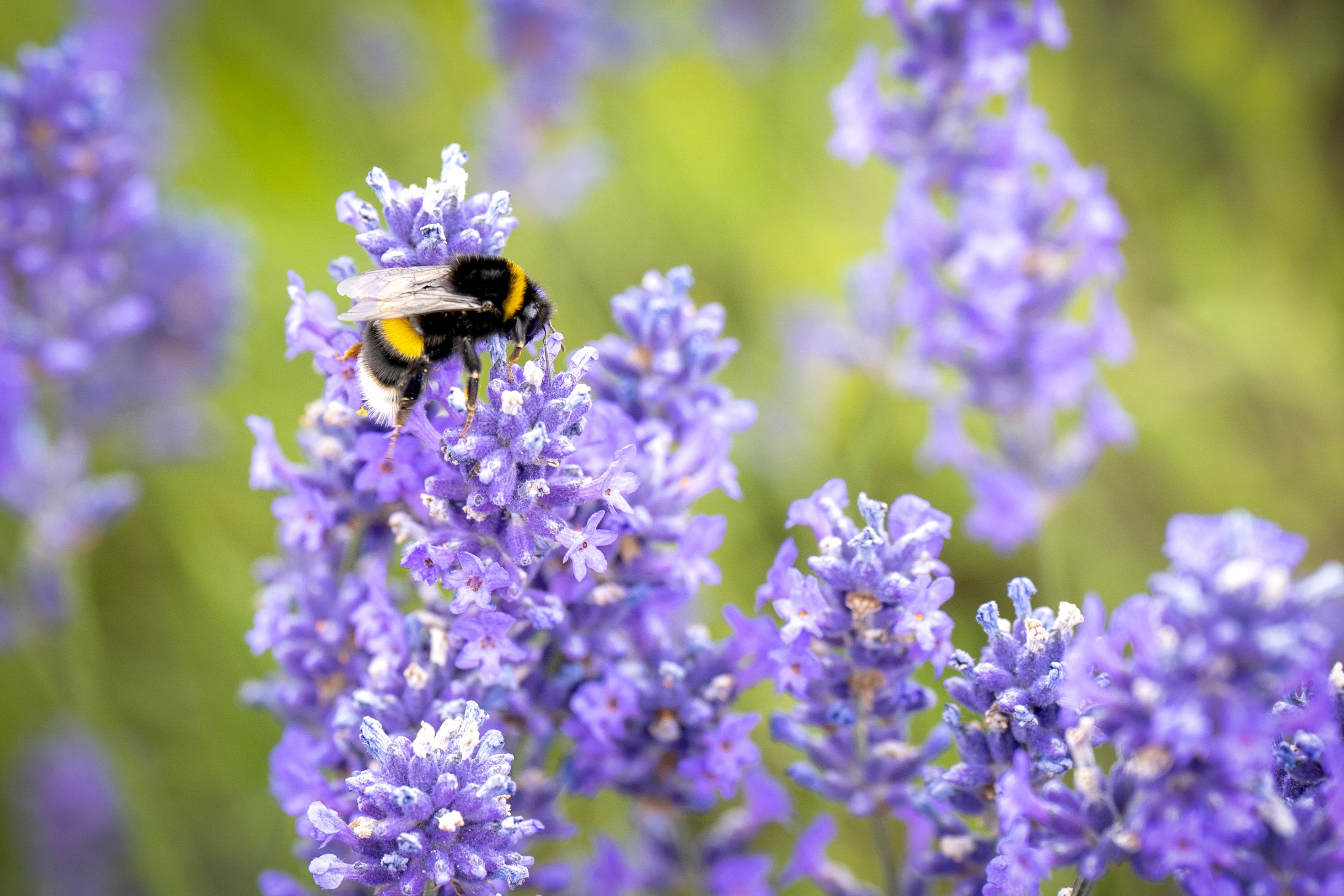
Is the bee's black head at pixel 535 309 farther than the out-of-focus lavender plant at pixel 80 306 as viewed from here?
No

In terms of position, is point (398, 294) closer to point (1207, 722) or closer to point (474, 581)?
point (474, 581)

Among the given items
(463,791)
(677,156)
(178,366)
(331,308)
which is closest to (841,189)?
(677,156)

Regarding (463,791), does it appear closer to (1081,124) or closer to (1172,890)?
(1172,890)

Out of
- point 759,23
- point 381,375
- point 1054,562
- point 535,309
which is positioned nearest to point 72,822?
point 381,375

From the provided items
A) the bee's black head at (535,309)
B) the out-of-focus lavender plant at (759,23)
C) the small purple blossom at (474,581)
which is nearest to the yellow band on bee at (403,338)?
the bee's black head at (535,309)

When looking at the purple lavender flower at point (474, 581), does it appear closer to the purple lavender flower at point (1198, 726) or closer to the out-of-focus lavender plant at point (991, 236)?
the purple lavender flower at point (1198, 726)

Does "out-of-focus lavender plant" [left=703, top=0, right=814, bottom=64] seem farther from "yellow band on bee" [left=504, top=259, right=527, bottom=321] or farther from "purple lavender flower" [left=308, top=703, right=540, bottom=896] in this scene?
"purple lavender flower" [left=308, top=703, right=540, bottom=896]

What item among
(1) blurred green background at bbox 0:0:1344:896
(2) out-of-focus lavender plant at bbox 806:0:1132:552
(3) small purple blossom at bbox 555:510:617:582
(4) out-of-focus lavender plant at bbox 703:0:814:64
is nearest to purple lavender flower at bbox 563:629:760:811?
(3) small purple blossom at bbox 555:510:617:582
